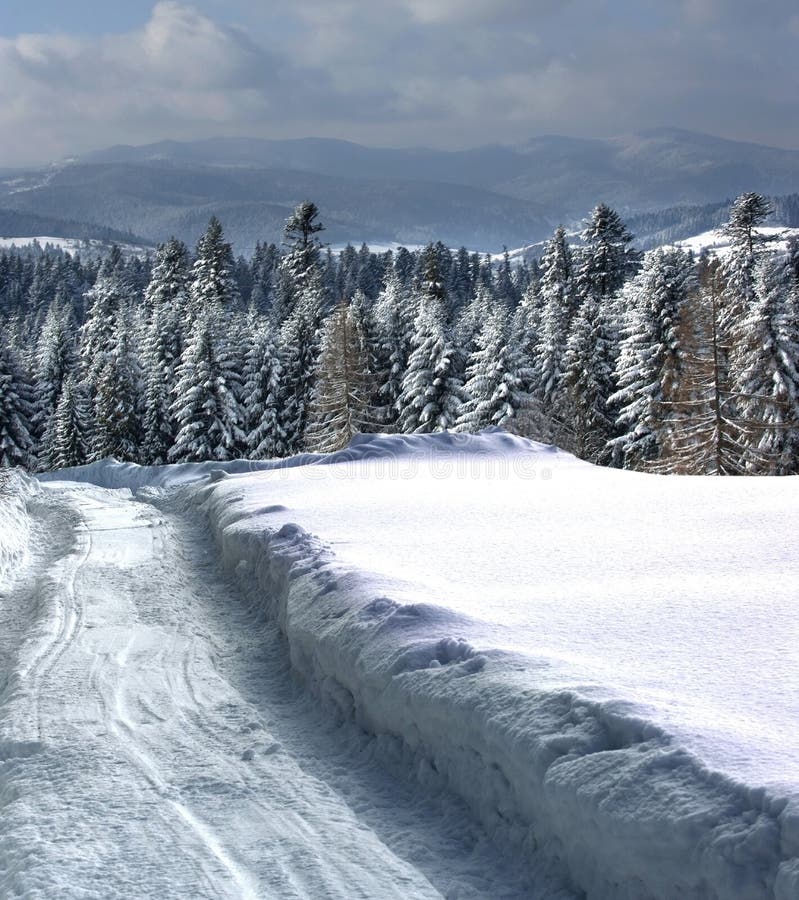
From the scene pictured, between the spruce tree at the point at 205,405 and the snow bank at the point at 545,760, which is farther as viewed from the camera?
the spruce tree at the point at 205,405

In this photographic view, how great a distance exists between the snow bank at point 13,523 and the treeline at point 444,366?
18424mm

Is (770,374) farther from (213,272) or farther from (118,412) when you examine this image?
(213,272)

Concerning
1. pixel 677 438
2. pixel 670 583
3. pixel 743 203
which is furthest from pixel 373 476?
pixel 743 203

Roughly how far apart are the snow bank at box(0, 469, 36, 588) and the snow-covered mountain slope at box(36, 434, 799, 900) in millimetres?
2719

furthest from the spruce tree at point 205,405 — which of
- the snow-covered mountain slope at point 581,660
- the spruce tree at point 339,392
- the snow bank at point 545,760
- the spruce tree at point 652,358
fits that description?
the snow bank at point 545,760

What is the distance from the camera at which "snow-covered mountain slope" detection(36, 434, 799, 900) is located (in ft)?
11.3

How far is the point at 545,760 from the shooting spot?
4043 mm

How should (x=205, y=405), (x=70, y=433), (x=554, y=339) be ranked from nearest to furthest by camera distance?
1. (x=205, y=405)
2. (x=554, y=339)
3. (x=70, y=433)

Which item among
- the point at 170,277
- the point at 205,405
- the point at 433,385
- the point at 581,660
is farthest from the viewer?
the point at 170,277

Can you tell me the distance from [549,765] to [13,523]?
11.4 m

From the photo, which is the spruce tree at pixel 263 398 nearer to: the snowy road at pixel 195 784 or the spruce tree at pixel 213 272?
the spruce tree at pixel 213 272

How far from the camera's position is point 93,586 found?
31.2ft

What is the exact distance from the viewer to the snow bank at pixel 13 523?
10.8 meters

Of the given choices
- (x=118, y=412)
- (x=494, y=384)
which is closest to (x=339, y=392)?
(x=494, y=384)
